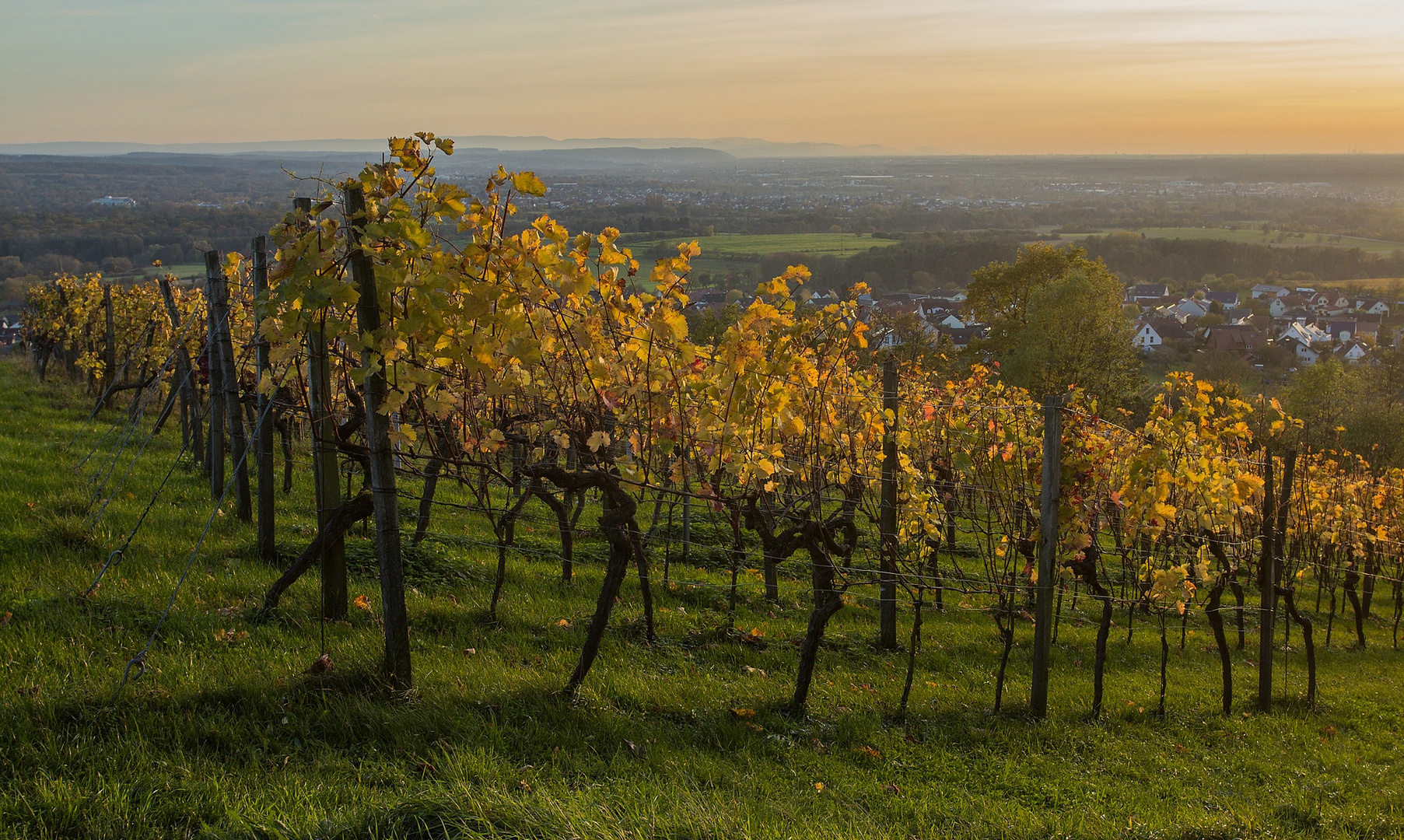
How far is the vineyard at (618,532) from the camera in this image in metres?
3.85

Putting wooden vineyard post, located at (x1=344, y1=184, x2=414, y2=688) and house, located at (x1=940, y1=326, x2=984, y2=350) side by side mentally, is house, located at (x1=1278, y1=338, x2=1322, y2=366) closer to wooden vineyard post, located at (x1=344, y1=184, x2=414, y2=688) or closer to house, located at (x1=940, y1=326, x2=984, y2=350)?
house, located at (x1=940, y1=326, x2=984, y2=350)

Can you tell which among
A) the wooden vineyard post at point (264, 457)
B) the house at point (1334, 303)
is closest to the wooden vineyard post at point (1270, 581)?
the wooden vineyard post at point (264, 457)

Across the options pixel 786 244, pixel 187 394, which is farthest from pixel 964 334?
pixel 187 394

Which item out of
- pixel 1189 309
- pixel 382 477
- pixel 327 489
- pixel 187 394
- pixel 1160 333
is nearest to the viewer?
pixel 382 477

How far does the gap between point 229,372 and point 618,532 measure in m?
3.81

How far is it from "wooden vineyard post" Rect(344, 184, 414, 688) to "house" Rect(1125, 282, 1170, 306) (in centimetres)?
10728

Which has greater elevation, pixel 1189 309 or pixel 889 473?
pixel 1189 309

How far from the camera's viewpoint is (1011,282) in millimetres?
40250

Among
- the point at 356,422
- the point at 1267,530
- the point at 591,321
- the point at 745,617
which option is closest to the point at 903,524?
the point at 745,617

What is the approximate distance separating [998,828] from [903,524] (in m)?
3.35

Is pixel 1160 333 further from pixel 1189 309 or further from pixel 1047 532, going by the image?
pixel 1047 532

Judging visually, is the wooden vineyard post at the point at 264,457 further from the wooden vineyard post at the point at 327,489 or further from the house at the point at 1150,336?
the house at the point at 1150,336

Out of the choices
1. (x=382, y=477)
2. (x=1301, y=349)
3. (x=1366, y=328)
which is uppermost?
(x=382, y=477)

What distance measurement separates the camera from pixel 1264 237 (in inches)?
5354
